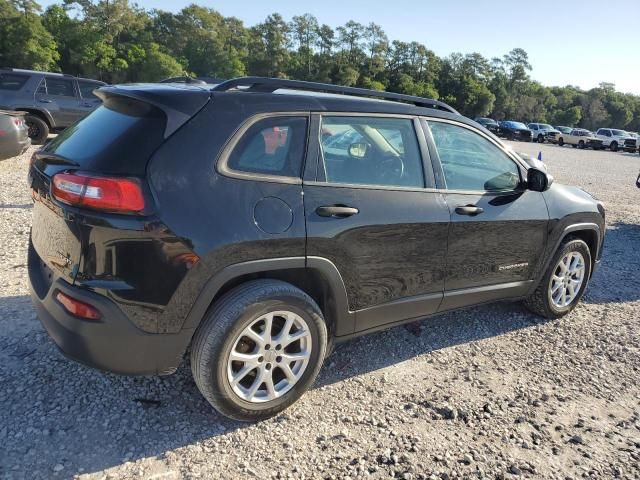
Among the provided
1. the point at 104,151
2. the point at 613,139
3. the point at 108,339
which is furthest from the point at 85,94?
the point at 613,139

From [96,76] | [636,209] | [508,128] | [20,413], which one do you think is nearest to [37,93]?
[20,413]

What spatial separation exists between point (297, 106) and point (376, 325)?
1430mm

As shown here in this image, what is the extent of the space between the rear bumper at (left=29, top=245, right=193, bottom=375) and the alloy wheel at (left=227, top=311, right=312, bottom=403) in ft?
1.03

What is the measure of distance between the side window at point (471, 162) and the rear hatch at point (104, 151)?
1.68 m

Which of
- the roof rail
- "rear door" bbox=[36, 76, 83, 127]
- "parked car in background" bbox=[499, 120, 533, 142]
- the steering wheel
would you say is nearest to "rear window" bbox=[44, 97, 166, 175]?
the roof rail

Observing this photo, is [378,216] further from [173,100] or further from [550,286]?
[550,286]

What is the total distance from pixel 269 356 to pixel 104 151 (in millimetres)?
1342

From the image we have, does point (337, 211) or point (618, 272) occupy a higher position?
point (337, 211)

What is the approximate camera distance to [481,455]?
2.69 metres

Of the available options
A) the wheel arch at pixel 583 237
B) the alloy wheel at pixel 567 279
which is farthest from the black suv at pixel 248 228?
the alloy wheel at pixel 567 279

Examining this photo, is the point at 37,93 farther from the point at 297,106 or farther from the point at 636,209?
the point at 636,209

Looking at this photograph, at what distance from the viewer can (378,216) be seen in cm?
294

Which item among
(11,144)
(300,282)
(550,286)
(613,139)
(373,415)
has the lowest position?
(373,415)

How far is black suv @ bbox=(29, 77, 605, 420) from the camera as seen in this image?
2.35 meters
